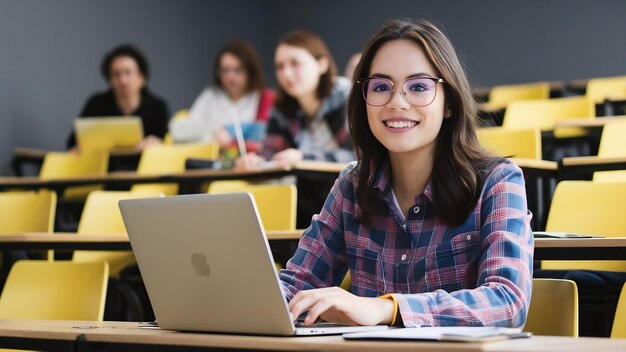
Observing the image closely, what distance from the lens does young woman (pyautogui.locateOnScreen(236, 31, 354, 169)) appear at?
4438mm

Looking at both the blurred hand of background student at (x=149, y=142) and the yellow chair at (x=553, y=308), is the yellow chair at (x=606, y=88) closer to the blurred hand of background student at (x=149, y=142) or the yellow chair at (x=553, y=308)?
the blurred hand of background student at (x=149, y=142)

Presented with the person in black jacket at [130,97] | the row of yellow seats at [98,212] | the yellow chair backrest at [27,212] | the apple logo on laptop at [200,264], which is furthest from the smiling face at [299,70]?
the apple logo on laptop at [200,264]

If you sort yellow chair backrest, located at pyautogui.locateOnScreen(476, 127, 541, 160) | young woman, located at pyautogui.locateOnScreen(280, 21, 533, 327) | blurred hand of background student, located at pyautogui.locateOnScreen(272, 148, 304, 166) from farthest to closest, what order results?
blurred hand of background student, located at pyautogui.locateOnScreen(272, 148, 304, 166)
yellow chair backrest, located at pyautogui.locateOnScreen(476, 127, 541, 160)
young woman, located at pyautogui.locateOnScreen(280, 21, 533, 327)

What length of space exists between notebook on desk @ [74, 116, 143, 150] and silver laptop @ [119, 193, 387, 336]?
14.3 ft

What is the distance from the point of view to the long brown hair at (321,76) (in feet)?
14.8

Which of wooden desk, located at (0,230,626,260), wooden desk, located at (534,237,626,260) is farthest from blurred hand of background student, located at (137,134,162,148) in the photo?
wooden desk, located at (534,237,626,260)

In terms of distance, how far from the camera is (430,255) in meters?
1.93

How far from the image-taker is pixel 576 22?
8172 millimetres

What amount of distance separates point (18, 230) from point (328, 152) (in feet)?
4.41

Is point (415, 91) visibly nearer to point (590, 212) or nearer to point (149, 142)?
point (590, 212)

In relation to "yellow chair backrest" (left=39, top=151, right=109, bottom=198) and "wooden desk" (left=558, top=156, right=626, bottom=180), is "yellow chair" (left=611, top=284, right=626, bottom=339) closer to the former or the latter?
"wooden desk" (left=558, top=156, right=626, bottom=180)

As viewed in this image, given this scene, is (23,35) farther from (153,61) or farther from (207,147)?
(207,147)

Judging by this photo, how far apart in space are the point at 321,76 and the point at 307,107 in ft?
0.50

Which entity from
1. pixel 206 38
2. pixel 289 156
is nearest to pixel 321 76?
pixel 289 156
